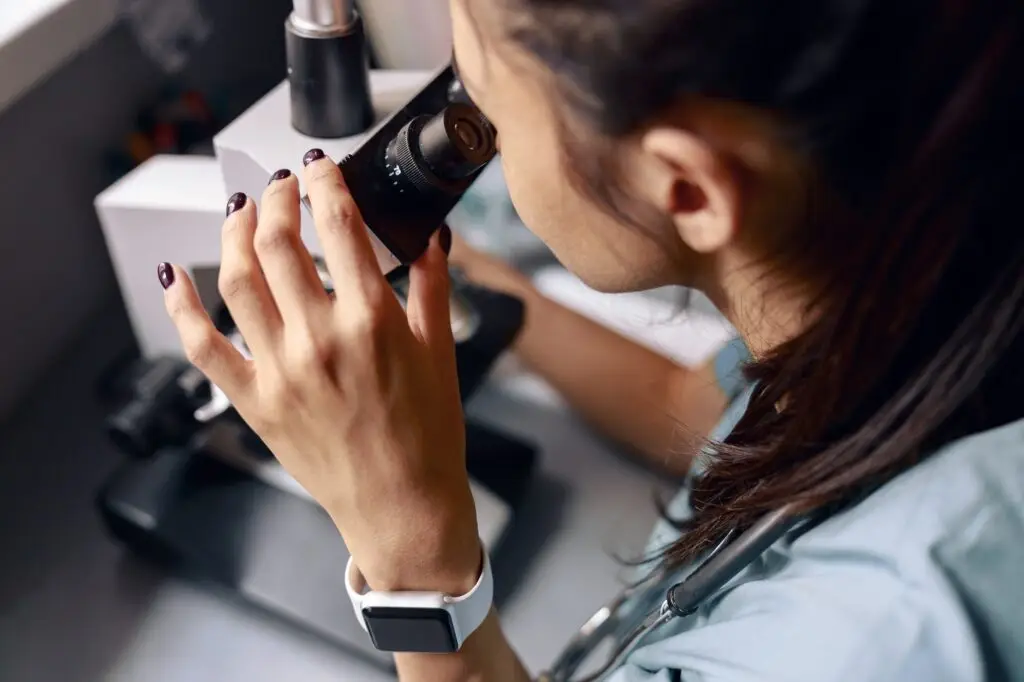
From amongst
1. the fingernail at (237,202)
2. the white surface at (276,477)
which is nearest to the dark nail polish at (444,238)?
the fingernail at (237,202)

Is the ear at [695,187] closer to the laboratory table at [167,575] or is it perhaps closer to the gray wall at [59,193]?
the laboratory table at [167,575]

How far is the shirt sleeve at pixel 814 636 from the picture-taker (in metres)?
0.34

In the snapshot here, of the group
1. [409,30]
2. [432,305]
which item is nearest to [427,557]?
[432,305]

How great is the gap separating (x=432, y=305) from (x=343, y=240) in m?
0.08

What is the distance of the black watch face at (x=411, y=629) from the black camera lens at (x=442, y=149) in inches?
9.0

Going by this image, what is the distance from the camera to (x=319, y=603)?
23.5 inches

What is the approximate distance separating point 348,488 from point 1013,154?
327mm

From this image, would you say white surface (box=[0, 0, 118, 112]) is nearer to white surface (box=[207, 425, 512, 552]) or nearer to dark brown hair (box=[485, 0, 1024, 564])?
white surface (box=[207, 425, 512, 552])

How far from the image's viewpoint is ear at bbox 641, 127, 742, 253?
1.07ft

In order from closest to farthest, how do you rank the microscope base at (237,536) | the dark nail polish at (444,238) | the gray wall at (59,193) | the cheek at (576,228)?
the cheek at (576,228) < the dark nail polish at (444,238) < the microscope base at (237,536) < the gray wall at (59,193)

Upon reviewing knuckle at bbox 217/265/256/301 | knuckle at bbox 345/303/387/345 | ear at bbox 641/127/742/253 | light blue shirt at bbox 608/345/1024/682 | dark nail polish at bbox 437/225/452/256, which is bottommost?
light blue shirt at bbox 608/345/1024/682

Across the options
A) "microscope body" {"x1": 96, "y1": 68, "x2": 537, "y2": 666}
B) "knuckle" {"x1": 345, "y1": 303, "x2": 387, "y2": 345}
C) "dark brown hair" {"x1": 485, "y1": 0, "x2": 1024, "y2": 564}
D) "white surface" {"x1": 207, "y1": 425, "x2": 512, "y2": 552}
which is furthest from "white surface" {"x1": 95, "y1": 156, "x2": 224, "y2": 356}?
"dark brown hair" {"x1": 485, "y1": 0, "x2": 1024, "y2": 564}

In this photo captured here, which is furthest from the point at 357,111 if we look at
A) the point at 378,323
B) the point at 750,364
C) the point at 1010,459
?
the point at 1010,459

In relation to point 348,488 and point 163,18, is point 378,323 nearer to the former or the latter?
point 348,488
